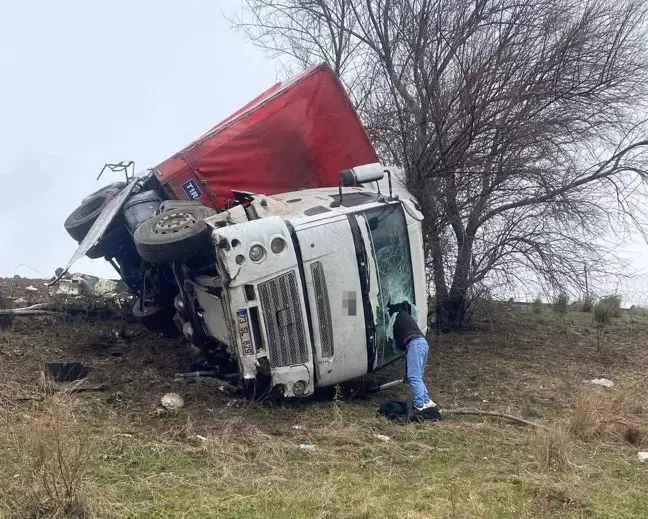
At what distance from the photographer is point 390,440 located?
15.5 ft

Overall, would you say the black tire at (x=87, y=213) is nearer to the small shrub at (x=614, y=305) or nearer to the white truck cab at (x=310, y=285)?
the white truck cab at (x=310, y=285)

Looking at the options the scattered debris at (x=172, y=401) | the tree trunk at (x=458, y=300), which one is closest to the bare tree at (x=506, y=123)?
the tree trunk at (x=458, y=300)

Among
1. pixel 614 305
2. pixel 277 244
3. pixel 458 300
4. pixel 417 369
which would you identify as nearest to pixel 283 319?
pixel 277 244

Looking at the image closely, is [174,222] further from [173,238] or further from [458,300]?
[458,300]

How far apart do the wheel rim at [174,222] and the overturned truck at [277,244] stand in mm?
12

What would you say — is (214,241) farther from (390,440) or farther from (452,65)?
(452,65)

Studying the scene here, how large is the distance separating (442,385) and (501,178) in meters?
2.81

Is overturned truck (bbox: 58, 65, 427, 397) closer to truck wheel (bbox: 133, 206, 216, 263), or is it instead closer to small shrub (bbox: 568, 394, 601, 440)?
truck wheel (bbox: 133, 206, 216, 263)

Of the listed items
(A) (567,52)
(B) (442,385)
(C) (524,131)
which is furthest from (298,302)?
(A) (567,52)

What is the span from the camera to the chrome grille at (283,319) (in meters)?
5.19

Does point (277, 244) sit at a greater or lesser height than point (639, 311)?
greater

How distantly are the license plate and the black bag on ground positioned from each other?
3.93 ft

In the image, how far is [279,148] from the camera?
7.06m

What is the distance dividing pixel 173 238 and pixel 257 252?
0.81 meters
